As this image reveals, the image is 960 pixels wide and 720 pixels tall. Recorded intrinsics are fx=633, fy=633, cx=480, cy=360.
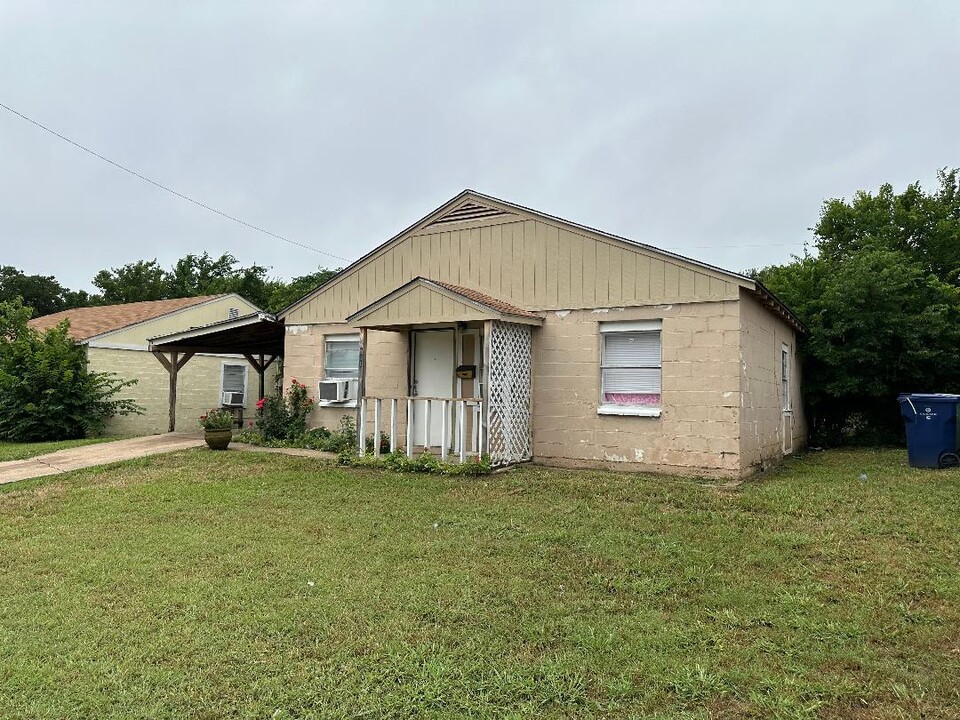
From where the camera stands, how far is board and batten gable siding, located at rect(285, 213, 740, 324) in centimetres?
945

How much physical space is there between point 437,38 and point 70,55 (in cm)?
767

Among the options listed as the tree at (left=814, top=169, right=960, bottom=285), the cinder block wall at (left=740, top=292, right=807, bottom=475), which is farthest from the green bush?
the tree at (left=814, top=169, right=960, bottom=285)

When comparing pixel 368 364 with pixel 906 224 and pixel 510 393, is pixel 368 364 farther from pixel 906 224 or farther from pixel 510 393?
pixel 906 224

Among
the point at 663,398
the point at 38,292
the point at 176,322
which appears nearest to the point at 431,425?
the point at 663,398

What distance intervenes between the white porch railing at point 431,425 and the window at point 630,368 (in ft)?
6.89

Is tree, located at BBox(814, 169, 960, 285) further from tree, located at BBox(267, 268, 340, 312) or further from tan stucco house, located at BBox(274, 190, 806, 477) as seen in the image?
tree, located at BBox(267, 268, 340, 312)

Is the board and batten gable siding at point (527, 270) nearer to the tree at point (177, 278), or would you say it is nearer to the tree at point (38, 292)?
the tree at point (177, 278)

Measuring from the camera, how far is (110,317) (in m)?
20.6

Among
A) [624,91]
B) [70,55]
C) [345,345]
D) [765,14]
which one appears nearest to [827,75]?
[765,14]

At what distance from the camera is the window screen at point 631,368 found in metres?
9.62

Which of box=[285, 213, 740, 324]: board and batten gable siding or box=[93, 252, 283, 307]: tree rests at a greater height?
box=[93, 252, 283, 307]: tree

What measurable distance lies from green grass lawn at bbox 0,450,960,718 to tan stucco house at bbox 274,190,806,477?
155 centimetres

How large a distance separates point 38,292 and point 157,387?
1294 inches

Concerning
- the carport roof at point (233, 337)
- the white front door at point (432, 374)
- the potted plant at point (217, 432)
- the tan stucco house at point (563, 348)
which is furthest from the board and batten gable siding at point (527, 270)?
the potted plant at point (217, 432)
